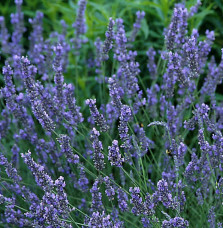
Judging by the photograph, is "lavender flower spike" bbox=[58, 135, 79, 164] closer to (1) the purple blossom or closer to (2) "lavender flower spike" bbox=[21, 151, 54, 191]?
(2) "lavender flower spike" bbox=[21, 151, 54, 191]

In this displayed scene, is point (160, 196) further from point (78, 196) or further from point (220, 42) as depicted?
point (220, 42)

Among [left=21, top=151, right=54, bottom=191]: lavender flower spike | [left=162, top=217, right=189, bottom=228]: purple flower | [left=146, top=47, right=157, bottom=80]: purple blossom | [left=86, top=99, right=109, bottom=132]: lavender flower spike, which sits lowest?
[left=162, top=217, right=189, bottom=228]: purple flower

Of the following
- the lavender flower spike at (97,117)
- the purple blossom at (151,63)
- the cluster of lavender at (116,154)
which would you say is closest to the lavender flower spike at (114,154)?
the cluster of lavender at (116,154)

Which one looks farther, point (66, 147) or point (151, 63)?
point (151, 63)

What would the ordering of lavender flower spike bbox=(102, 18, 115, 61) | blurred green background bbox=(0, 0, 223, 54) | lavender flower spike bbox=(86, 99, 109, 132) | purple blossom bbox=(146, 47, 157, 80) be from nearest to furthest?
lavender flower spike bbox=(86, 99, 109, 132) < lavender flower spike bbox=(102, 18, 115, 61) < purple blossom bbox=(146, 47, 157, 80) < blurred green background bbox=(0, 0, 223, 54)

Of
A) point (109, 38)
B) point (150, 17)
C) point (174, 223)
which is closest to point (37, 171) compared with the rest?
point (174, 223)

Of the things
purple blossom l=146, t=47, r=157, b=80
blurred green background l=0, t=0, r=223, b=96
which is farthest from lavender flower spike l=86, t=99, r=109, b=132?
blurred green background l=0, t=0, r=223, b=96

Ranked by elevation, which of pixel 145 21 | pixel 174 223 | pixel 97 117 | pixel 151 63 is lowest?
pixel 174 223

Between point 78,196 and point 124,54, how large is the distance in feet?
3.02

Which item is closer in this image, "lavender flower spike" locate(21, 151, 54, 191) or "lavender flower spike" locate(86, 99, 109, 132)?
"lavender flower spike" locate(21, 151, 54, 191)

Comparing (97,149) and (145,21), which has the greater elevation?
(145,21)

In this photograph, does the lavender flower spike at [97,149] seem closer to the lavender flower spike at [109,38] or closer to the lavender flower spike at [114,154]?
the lavender flower spike at [114,154]

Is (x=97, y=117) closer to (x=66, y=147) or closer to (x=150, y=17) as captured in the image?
(x=66, y=147)

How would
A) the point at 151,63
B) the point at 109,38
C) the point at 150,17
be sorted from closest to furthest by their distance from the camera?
the point at 109,38 < the point at 151,63 < the point at 150,17
